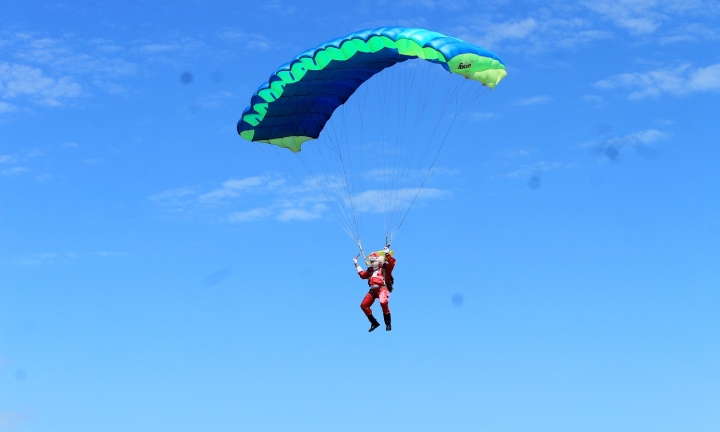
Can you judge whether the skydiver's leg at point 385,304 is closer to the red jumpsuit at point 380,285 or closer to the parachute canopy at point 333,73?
the red jumpsuit at point 380,285

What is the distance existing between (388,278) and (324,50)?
535 cm

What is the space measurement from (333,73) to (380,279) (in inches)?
193

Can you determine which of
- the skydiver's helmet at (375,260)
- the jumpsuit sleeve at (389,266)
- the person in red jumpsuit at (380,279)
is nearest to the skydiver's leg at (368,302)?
the person in red jumpsuit at (380,279)

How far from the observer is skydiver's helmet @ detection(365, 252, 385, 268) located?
105 ft

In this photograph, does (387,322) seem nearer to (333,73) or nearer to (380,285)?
(380,285)

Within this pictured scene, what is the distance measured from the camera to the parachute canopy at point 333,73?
30.2m

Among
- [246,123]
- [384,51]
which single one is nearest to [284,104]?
[246,123]

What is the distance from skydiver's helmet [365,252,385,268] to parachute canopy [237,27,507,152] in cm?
427

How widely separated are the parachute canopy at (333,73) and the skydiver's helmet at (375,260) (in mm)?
4274

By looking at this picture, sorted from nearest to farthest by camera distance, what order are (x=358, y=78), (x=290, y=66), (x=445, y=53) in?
(x=445, y=53) → (x=290, y=66) → (x=358, y=78)

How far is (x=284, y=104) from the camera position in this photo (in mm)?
33719

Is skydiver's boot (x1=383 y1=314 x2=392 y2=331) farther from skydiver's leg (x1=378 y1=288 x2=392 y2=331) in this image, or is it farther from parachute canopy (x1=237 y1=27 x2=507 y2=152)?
parachute canopy (x1=237 y1=27 x2=507 y2=152)

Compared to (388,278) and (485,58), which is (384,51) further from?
(388,278)

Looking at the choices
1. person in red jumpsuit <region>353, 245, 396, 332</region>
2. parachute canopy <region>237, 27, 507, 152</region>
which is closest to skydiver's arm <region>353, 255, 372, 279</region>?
person in red jumpsuit <region>353, 245, 396, 332</region>
